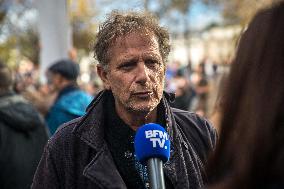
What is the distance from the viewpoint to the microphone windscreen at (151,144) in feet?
7.33

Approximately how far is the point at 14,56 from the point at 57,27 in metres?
25.7

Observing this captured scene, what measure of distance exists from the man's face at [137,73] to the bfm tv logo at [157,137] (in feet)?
1.21

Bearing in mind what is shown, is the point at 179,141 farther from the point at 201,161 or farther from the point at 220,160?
the point at 220,160

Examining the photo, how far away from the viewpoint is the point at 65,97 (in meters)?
5.79

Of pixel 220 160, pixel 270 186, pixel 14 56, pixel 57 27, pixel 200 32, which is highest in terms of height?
pixel 200 32

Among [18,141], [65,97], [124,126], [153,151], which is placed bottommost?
[153,151]

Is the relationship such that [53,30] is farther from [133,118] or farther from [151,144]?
[151,144]

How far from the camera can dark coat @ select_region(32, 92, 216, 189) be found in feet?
8.29

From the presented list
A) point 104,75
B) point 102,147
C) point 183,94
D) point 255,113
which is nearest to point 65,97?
point 104,75

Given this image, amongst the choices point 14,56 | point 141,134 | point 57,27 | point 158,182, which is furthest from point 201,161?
point 14,56

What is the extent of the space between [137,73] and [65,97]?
313 cm

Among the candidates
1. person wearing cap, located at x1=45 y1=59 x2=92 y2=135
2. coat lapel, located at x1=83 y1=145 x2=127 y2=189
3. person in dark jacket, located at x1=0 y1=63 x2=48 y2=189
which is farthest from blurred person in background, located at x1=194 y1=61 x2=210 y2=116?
coat lapel, located at x1=83 y1=145 x2=127 y2=189

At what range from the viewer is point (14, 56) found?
32.6m

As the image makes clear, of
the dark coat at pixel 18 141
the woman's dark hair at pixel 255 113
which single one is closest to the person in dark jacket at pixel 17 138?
the dark coat at pixel 18 141
